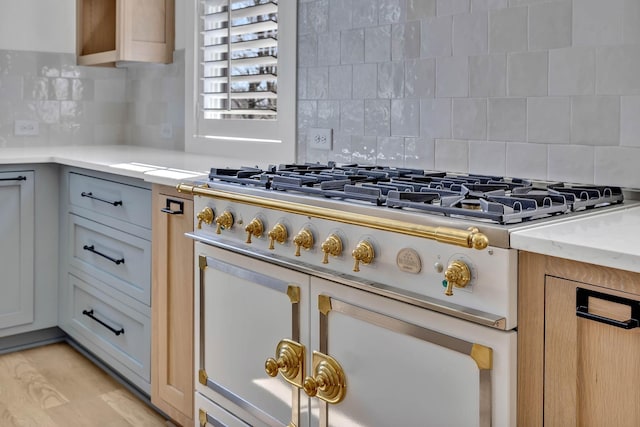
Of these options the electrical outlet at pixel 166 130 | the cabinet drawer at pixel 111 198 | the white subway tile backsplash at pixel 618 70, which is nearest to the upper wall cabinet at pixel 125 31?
the electrical outlet at pixel 166 130

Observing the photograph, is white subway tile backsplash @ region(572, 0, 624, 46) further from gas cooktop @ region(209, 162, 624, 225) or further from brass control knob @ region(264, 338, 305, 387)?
brass control knob @ region(264, 338, 305, 387)

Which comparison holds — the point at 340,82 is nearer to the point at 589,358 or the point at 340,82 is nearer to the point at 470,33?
the point at 470,33

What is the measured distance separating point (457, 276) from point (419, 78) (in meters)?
1.07

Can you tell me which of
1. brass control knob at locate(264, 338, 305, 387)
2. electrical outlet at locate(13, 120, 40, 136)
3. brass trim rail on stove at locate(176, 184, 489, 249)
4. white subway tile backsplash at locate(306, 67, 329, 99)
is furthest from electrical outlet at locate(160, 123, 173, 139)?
brass control knob at locate(264, 338, 305, 387)

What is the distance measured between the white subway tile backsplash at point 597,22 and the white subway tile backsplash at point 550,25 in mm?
23

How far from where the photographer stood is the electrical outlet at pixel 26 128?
371 cm

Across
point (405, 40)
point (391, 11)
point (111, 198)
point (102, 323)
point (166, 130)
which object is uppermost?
point (391, 11)

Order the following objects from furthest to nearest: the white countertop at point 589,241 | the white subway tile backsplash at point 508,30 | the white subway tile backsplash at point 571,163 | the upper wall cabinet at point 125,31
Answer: the upper wall cabinet at point 125,31 → the white subway tile backsplash at point 508,30 → the white subway tile backsplash at point 571,163 → the white countertop at point 589,241

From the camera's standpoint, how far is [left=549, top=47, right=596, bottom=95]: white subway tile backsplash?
1752 millimetres

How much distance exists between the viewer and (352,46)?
2.38 meters

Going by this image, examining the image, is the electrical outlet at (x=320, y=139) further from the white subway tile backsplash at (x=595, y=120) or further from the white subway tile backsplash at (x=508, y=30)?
the white subway tile backsplash at (x=595, y=120)

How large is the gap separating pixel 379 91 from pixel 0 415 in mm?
1790

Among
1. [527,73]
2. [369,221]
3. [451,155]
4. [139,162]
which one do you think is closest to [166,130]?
[139,162]

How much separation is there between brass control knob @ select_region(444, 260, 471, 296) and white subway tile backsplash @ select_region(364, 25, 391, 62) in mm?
1170
